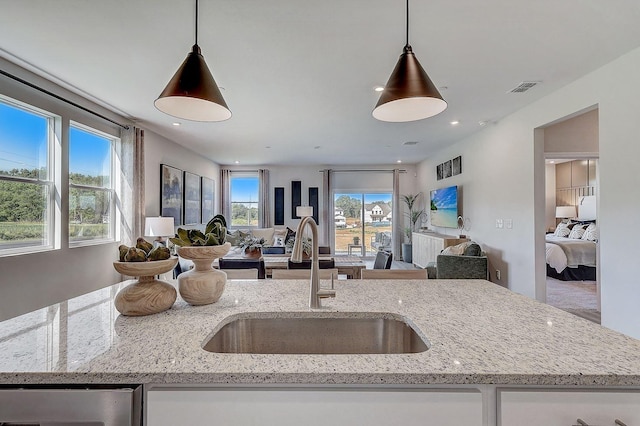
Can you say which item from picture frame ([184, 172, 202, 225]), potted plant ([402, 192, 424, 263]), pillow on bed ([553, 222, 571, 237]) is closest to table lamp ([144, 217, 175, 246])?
picture frame ([184, 172, 202, 225])

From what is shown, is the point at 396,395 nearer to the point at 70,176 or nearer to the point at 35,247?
the point at 35,247

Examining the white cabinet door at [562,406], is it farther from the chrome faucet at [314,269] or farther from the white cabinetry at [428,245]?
the white cabinetry at [428,245]

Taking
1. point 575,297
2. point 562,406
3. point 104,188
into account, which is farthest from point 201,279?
point 575,297

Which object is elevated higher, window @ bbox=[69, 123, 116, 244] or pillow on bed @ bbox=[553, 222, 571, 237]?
window @ bbox=[69, 123, 116, 244]

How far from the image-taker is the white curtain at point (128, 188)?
4.34 m

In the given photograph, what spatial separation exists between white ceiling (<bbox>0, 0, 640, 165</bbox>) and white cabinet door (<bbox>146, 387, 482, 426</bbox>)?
2154 millimetres

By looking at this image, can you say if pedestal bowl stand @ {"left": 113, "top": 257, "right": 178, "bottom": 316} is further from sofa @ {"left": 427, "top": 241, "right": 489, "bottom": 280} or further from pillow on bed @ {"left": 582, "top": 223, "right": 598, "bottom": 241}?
pillow on bed @ {"left": 582, "top": 223, "right": 598, "bottom": 241}

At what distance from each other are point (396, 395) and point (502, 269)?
4591 mm

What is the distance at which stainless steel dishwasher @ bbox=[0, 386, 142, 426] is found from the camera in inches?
27.7

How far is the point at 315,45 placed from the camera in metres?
2.45

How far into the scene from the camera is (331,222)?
8.50m

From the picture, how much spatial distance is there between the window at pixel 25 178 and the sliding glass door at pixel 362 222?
6.34m

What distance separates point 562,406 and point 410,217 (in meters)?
8.00

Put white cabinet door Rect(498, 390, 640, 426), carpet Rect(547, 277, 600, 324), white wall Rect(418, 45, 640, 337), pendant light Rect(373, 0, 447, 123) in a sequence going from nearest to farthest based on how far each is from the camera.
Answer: white cabinet door Rect(498, 390, 640, 426), pendant light Rect(373, 0, 447, 123), white wall Rect(418, 45, 640, 337), carpet Rect(547, 277, 600, 324)
